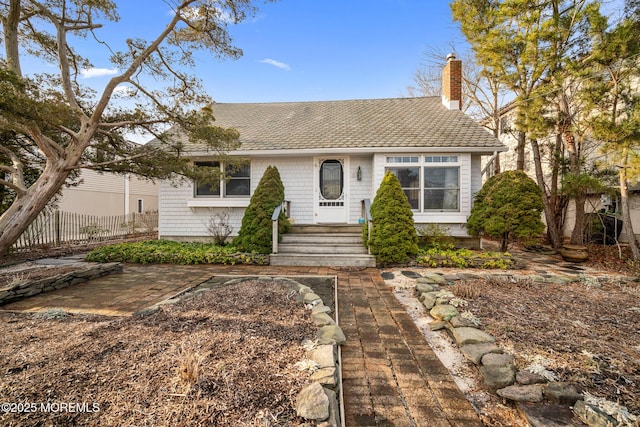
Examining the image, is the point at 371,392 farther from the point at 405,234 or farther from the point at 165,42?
the point at 165,42

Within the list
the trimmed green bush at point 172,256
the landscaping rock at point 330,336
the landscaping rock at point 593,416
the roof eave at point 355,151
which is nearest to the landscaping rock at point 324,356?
the landscaping rock at point 330,336

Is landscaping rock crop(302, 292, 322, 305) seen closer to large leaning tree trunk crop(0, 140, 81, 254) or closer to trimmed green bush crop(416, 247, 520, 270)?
trimmed green bush crop(416, 247, 520, 270)

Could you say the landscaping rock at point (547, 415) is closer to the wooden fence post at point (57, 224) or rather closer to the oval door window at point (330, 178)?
the oval door window at point (330, 178)

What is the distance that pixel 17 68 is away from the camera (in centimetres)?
562

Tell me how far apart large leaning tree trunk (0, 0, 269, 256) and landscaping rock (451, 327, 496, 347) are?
6273mm

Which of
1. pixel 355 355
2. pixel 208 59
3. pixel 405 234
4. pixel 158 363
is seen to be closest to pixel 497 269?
pixel 405 234

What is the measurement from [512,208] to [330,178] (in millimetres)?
5120

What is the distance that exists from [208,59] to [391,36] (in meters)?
8.13

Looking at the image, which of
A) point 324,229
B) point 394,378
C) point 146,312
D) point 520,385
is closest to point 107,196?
point 324,229

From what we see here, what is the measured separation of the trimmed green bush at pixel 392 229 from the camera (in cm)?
667

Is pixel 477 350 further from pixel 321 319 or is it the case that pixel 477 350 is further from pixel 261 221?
pixel 261 221

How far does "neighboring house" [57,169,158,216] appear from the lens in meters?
14.4

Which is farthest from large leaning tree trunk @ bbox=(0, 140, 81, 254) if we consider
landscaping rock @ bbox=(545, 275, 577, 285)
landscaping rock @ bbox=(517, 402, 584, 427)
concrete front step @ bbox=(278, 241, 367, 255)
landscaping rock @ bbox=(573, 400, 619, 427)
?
landscaping rock @ bbox=(545, 275, 577, 285)

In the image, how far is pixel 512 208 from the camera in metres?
6.89
